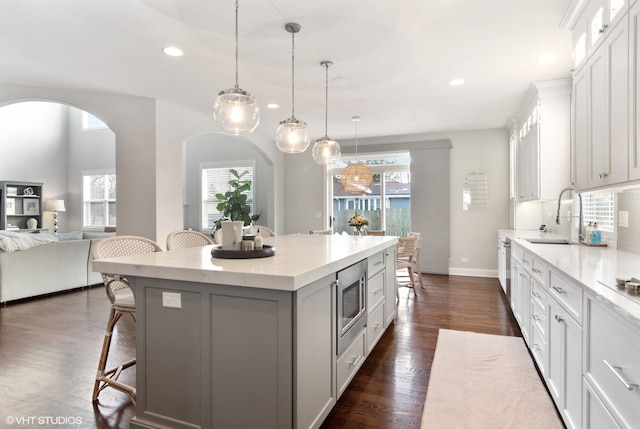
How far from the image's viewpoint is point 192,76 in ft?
13.1

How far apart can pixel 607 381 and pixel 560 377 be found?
0.71 meters

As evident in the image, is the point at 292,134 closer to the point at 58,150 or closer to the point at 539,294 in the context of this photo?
the point at 539,294

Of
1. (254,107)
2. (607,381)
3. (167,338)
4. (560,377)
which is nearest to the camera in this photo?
(607,381)

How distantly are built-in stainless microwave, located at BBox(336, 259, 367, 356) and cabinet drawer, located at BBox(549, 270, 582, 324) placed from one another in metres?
1.17

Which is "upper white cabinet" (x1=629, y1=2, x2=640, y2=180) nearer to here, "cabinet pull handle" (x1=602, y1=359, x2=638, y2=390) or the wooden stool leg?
"cabinet pull handle" (x1=602, y1=359, x2=638, y2=390)

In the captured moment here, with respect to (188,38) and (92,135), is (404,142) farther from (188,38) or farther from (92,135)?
(92,135)

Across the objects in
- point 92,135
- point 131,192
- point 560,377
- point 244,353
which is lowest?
point 560,377

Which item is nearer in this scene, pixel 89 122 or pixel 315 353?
pixel 315 353

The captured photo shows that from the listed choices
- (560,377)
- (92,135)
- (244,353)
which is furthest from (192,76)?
(92,135)

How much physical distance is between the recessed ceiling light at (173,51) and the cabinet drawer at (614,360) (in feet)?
11.8

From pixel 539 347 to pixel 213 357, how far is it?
222cm

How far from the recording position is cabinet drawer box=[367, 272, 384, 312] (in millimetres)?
2834

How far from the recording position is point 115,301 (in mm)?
2268

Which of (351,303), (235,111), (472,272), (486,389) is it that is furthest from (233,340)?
(472,272)
